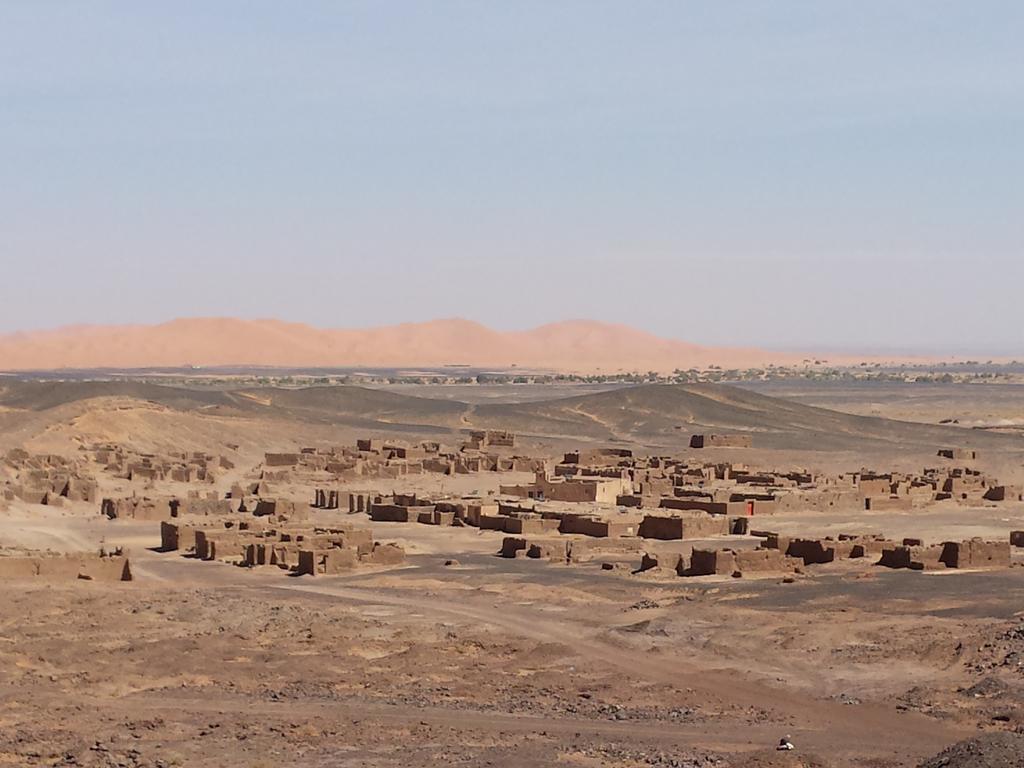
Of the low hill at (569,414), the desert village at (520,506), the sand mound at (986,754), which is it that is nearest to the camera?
the sand mound at (986,754)

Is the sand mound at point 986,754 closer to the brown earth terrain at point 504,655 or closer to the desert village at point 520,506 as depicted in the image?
the brown earth terrain at point 504,655

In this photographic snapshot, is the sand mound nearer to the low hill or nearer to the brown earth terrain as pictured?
the brown earth terrain

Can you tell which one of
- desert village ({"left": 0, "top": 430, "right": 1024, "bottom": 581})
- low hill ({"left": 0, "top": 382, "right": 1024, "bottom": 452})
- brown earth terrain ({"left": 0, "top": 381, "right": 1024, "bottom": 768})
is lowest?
brown earth terrain ({"left": 0, "top": 381, "right": 1024, "bottom": 768})

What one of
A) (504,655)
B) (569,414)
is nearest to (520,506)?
(504,655)

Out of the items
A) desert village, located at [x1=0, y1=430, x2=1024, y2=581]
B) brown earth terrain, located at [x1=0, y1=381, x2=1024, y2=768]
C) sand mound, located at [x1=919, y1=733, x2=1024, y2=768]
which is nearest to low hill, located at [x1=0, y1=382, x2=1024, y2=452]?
desert village, located at [x1=0, y1=430, x2=1024, y2=581]

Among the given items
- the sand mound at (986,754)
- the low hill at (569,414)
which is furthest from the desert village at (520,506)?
the sand mound at (986,754)

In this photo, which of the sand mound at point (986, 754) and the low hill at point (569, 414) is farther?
the low hill at point (569, 414)

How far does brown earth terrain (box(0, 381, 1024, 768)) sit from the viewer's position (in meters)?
24.8

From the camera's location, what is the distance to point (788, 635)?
111 feet

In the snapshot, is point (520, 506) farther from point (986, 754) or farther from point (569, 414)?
point (569, 414)

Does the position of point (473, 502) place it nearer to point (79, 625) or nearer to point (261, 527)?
point (261, 527)

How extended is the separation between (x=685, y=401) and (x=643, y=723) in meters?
94.7

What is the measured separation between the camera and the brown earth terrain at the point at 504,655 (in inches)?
977

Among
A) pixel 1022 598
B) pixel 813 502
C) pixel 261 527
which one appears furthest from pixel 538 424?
pixel 1022 598
